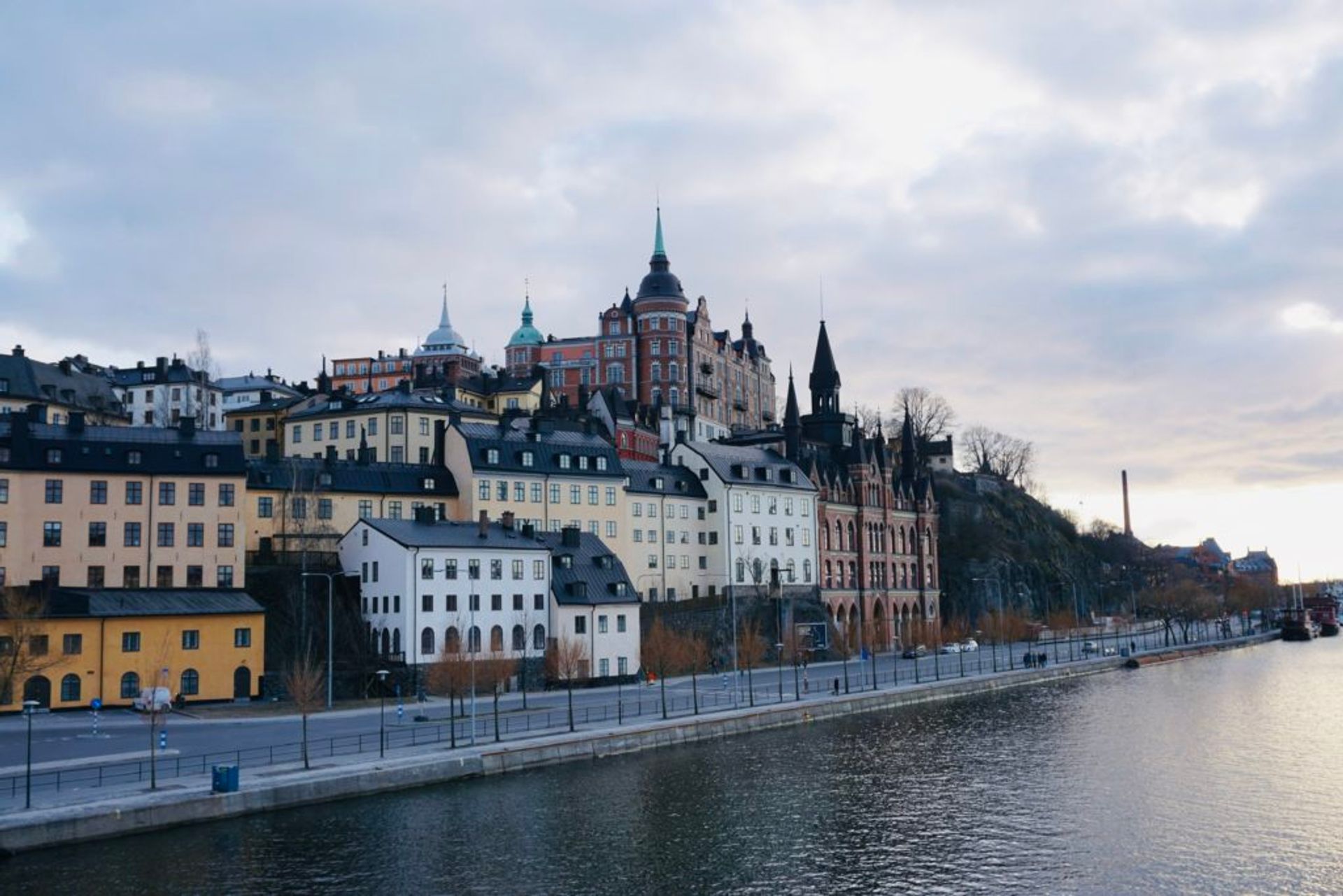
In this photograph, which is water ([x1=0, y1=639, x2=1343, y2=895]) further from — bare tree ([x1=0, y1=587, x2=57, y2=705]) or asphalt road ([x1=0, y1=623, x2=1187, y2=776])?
bare tree ([x1=0, y1=587, x2=57, y2=705])

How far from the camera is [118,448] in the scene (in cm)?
8100

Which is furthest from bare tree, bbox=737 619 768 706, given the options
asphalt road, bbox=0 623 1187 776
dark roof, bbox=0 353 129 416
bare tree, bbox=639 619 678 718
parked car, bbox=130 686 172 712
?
dark roof, bbox=0 353 129 416

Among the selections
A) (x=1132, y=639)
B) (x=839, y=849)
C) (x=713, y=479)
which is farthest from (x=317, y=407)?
(x=1132, y=639)

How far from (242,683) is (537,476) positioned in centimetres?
3146

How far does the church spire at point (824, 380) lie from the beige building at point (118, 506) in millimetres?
69902

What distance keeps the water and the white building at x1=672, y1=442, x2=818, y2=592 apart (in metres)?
46.5

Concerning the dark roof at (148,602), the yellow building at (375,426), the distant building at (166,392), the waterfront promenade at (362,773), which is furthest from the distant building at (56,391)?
the waterfront promenade at (362,773)

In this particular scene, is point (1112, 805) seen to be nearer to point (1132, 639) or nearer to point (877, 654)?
point (877, 654)

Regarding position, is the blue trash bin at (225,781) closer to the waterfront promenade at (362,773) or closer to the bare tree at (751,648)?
the waterfront promenade at (362,773)

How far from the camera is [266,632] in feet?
262

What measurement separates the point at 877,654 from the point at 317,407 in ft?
192

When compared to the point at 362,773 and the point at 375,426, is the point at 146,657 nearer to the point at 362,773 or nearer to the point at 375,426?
the point at 362,773

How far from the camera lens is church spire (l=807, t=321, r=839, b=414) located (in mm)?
137125

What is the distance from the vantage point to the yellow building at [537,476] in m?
98.2
